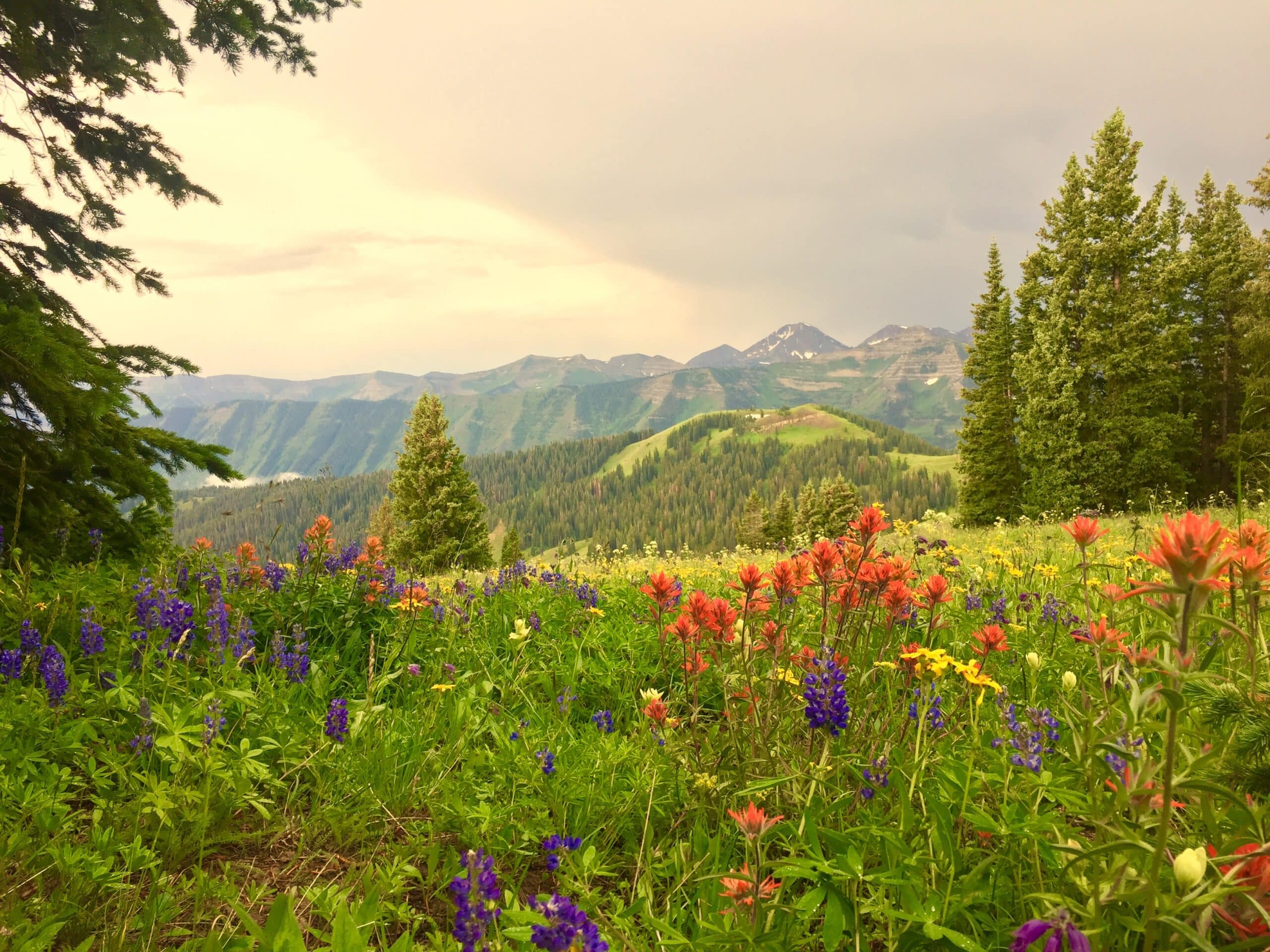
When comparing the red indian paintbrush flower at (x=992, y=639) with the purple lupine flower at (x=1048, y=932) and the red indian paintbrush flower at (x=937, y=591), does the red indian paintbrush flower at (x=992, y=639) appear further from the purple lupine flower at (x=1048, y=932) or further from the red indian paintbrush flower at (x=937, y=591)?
the purple lupine flower at (x=1048, y=932)

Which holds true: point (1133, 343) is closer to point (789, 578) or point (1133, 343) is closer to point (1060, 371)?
point (1060, 371)

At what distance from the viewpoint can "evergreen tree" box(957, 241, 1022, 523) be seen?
104ft

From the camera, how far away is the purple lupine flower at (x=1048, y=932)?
983 millimetres

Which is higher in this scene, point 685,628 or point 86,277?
point 86,277

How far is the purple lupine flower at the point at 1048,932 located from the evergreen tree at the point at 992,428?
34226 mm

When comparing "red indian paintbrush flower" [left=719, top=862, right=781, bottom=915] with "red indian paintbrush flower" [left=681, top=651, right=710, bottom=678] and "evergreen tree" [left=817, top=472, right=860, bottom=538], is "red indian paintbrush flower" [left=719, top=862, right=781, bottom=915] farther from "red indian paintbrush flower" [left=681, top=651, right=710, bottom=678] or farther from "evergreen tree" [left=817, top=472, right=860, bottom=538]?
"evergreen tree" [left=817, top=472, right=860, bottom=538]

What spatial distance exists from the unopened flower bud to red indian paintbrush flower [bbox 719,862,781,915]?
0.79 metres

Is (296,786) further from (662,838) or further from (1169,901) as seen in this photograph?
(1169,901)

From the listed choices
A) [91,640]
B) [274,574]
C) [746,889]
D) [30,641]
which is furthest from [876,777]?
[274,574]

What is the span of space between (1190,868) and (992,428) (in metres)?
36.4

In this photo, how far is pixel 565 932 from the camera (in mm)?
1128

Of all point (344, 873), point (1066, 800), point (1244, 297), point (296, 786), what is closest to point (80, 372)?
point (296, 786)

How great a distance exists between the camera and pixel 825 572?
262 centimetres

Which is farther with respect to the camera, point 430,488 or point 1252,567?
point 430,488
